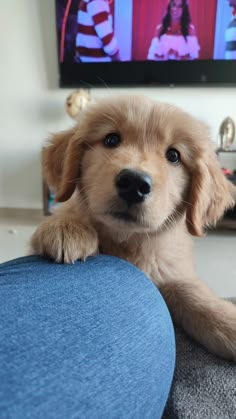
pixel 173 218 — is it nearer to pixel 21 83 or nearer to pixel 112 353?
pixel 112 353

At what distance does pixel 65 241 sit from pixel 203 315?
1.26ft

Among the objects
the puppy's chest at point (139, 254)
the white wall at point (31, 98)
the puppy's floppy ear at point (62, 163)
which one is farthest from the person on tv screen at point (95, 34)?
the puppy's chest at point (139, 254)

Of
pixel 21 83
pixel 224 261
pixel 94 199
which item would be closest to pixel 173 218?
pixel 94 199

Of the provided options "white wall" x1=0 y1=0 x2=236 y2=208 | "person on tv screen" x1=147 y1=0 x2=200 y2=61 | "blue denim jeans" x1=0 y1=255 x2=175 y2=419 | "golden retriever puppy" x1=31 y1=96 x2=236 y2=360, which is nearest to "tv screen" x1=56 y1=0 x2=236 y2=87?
"person on tv screen" x1=147 y1=0 x2=200 y2=61

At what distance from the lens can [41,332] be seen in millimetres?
545

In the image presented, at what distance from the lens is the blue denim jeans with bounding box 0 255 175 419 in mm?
468

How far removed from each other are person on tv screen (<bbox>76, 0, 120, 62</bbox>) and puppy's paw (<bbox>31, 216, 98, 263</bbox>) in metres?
3.09

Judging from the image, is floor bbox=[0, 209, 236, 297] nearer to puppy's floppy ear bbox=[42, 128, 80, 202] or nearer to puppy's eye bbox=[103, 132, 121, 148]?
puppy's floppy ear bbox=[42, 128, 80, 202]

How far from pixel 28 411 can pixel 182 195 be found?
0.88 m

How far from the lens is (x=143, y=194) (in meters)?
0.98

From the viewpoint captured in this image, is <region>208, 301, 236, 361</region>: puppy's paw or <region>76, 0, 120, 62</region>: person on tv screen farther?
<region>76, 0, 120, 62</region>: person on tv screen

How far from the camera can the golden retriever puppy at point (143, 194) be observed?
98cm

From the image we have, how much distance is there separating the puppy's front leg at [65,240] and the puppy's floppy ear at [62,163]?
11 cm

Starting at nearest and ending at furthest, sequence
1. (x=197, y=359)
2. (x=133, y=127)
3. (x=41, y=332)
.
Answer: (x=41, y=332) < (x=197, y=359) < (x=133, y=127)
